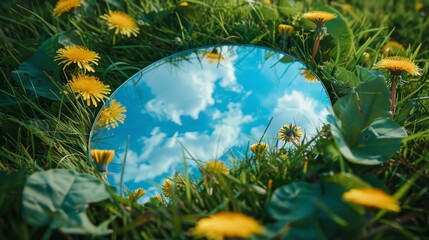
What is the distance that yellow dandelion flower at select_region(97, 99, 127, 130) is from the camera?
1.39 metres

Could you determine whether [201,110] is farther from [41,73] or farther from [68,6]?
[68,6]

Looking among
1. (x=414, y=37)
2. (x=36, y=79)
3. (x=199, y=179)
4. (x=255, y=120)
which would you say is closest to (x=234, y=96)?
(x=255, y=120)

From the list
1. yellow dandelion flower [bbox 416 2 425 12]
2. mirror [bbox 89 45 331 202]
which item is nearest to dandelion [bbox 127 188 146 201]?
mirror [bbox 89 45 331 202]

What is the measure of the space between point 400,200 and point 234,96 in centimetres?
57

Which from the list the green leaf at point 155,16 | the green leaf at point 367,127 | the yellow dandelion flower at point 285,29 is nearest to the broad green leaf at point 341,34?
the yellow dandelion flower at point 285,29

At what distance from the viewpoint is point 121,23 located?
167cm

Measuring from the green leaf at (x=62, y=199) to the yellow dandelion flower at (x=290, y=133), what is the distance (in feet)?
1.57

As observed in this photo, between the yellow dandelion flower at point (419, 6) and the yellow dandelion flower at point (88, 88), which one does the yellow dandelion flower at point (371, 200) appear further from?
the yellow dandelion flower at point (419, 6)

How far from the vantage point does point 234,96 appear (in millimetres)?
1469

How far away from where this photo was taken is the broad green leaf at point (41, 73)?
1458 mm

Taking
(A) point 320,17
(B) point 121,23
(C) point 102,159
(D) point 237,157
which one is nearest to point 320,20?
(A) point 320,17

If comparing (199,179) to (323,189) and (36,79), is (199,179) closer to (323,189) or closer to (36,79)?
(323,189)

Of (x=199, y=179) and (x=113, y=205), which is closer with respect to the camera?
(x=113, y=205)

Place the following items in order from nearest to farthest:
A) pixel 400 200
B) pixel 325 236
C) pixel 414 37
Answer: pixel 325 236 < pixel 400 200 < pixel 414 37
